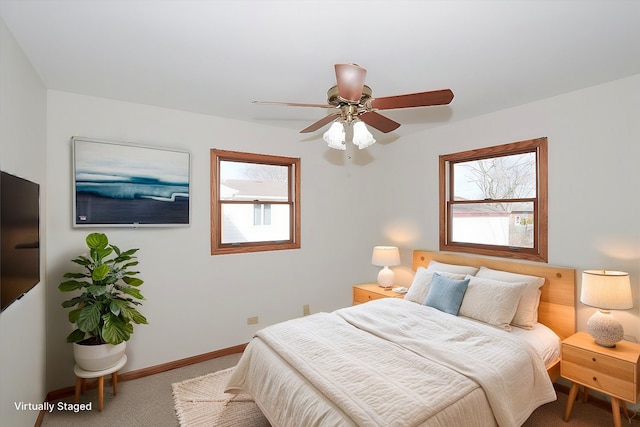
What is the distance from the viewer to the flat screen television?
1.55m

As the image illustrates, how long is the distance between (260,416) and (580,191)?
126 inches

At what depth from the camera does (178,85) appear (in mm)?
2637

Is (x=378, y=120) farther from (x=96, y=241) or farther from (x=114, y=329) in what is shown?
(x=114, y=329)

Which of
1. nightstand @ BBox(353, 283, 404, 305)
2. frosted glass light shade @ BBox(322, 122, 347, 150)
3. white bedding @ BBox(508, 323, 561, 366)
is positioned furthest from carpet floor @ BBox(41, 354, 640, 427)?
frosted glass light shade @ BBox(322, 122, 347, 150)

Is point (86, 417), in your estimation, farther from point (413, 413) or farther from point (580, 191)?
point (580, 191)

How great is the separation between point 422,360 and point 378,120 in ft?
5.25

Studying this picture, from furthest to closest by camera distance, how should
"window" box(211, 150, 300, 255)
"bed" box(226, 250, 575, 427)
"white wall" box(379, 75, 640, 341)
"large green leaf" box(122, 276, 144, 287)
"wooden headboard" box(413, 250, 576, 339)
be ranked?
"window" box(211, 150, 300, 255)
"wooden headboard" box(413, 250, 576, 339)
"large green leaf" box(122, 276, 144, 287)
"white wall" box(379, 75, 640, 341)
"bed" box(226, 250, 575, 427)

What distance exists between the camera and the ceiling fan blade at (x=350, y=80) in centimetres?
163

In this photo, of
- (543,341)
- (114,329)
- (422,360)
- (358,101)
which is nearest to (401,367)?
(422,360)

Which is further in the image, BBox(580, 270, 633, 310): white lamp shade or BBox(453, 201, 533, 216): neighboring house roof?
BBox(453, 201, 533, 216): neighboring house roof

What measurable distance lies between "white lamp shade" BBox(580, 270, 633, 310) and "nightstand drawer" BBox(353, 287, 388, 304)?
1896 mm

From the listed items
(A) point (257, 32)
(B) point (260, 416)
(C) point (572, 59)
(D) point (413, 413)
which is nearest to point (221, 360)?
(B) point (260, 416)

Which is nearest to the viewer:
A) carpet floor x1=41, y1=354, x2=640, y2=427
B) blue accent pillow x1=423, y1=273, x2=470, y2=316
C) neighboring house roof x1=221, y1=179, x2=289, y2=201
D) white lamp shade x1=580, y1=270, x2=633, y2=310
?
white lamp shade x1=580, y1=270, x2=633, y2=310

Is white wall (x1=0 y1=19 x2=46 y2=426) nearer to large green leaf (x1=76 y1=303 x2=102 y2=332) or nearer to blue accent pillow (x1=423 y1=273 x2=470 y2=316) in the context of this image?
large green leaf (x1=76 y1=303 x2=102 y2=332)
